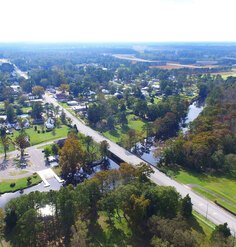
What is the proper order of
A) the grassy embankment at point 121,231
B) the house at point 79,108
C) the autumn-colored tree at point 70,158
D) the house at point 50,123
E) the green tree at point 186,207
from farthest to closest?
the house at point 79,108, the house at point 50,123, the autumn-colored tree at point 70,158, the green tree at point 186,207, the grassy embankment at point 121,231

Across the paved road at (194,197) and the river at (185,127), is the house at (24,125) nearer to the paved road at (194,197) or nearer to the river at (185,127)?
the paved road at (194,197)

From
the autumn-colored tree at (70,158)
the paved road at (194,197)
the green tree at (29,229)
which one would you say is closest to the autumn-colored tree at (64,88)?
the paved road at (194,197)

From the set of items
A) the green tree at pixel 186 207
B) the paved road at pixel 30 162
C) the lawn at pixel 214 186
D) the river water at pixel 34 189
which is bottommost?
the paved road at pixel 30 162

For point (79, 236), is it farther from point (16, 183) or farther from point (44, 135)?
point (44, 135)

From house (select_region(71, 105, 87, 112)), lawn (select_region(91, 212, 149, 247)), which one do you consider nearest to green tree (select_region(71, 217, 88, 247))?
lawn (select_region(91, 212, 149, 247))

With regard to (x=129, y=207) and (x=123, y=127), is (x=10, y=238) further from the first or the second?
(x=123, y=127)

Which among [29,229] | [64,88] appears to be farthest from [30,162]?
[64,88]
